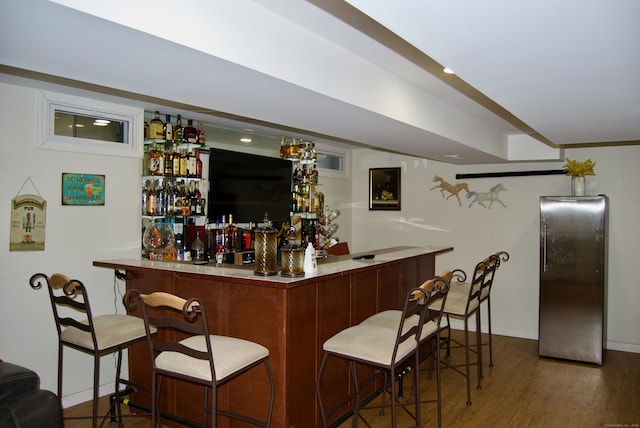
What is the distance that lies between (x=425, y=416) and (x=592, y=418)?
1.20m

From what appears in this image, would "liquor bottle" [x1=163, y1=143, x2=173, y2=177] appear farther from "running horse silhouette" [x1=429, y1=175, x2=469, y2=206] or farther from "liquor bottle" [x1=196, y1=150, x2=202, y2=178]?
"running horse silhouette" [x1=429, y1=175, x2=469, y2=206]

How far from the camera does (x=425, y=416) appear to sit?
3.39 meters

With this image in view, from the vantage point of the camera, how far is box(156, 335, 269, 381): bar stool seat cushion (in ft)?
7.40

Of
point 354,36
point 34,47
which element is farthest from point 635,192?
point 34,47

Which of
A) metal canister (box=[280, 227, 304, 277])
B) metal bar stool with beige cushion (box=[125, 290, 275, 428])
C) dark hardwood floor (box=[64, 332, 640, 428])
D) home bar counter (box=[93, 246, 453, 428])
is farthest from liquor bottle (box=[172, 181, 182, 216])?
metal bar stool with beige cushion (box=[125, 290, 275, 428])

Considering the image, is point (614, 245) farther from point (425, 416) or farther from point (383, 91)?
point (383, 91)

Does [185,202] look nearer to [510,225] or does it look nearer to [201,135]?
[201,135]

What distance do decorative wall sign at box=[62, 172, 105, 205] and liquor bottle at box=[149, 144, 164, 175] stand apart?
0.42 meters

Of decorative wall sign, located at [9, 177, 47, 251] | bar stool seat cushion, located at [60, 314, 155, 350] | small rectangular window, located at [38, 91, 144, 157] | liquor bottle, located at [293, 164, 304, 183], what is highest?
small rectangular window, located at [38, 91, 144, 157]

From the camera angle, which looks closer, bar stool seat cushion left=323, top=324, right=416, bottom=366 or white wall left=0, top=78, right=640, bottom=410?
bar stool seat cushion left=323, top=324, right=416, bottom=366

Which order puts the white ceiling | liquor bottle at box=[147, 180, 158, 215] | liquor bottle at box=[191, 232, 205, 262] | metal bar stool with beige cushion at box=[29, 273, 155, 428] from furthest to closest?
liquor bottle at box=[191, 232, 205, 262] → liquor bottle at box=[147, 180, 158, 215] → metal bar stool with beige cushion at box=[29, 273, 155, 428] → the white ceiling

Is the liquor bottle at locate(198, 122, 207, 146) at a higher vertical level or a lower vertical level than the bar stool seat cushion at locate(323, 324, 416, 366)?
higher

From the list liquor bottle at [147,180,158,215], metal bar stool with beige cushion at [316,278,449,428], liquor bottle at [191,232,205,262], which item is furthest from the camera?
liquor bottle at [191,232,205,262]

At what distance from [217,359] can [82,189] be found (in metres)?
2.03
